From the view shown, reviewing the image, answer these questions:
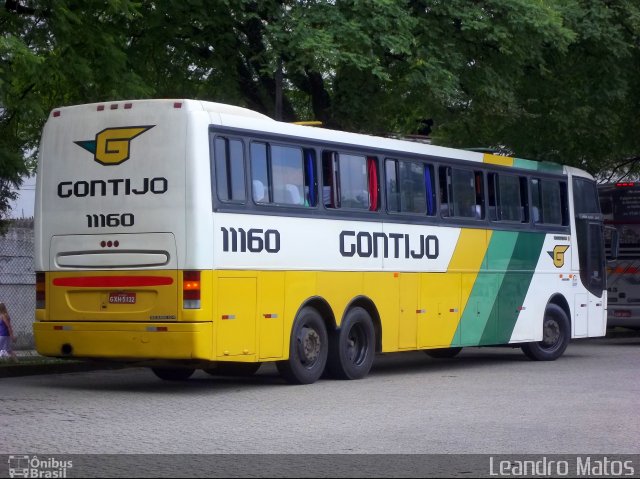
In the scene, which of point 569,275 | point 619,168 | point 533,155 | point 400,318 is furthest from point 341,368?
point 619,168

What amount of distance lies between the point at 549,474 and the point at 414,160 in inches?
406

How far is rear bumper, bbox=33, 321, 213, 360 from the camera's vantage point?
48.7 feet

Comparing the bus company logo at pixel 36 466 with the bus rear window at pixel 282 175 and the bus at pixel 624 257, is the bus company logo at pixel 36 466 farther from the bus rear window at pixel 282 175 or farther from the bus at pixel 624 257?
the bus at pixel 624 257

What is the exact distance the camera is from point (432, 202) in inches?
769

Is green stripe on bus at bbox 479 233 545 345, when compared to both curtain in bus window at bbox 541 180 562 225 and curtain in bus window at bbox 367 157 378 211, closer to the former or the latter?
curtain in bus window at bbox 541 180 562 225

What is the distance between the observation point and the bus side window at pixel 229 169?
15.5 m

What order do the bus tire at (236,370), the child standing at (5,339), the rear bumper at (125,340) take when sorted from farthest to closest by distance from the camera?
the child standing at (5,339), the bus tire at (236,370), the rear bumper at (125,340)

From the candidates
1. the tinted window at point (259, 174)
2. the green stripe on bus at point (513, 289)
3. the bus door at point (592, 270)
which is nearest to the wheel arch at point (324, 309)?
the tinted window at point (259, 174)

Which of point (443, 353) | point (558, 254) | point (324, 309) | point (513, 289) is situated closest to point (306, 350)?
point (324, 309)

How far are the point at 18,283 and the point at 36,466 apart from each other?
16319 millimetres

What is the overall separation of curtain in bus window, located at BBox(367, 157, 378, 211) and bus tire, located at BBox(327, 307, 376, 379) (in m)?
1.49

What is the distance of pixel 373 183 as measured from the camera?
1830 centimetres

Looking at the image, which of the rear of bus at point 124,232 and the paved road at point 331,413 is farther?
the rear of bus at point 124,232

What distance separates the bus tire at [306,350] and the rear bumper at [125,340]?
1.80 meters
